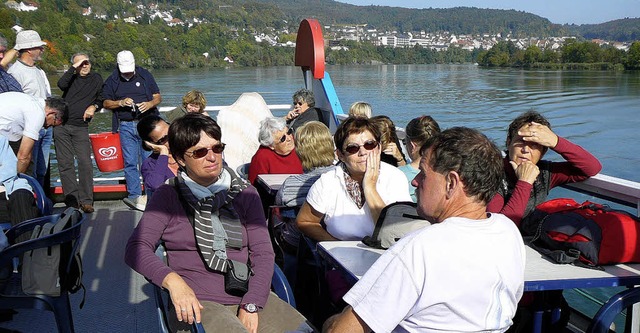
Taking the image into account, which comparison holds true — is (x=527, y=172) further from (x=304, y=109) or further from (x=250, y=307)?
(x=304, y=109)

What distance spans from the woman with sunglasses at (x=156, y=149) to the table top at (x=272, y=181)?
420mm

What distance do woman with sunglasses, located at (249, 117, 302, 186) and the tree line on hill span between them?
4622mm

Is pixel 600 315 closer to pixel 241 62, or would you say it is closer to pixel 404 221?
pixel 404 221

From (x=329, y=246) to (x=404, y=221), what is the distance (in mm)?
245

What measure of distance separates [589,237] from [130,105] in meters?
3.65

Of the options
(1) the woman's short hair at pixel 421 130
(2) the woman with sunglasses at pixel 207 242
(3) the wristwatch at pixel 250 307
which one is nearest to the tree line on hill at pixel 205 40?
(1) the woman's short hair at pixel 421 130

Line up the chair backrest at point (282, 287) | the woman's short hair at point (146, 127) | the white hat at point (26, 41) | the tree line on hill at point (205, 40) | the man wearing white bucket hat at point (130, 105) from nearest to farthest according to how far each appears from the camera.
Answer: the chair backrest at point (282, 287), the woman's short hair at point (146, 127), the white hat at point (26, 41), the man wearing white bucket hat at point (130, 105), the tree line on hill at point (205, 40)

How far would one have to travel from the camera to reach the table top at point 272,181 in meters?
2.73

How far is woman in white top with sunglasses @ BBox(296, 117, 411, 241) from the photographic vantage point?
2.05 metres

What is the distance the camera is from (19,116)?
287 centimetres

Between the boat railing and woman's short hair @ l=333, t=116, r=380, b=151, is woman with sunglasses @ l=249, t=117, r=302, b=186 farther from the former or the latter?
the boat railing

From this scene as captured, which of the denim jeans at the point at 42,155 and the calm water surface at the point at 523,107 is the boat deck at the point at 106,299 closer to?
the denim jeans at the point at 42,155

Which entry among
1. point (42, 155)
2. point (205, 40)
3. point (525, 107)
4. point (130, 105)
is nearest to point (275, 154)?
point (130, 105)

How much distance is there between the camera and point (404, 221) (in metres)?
1.72
